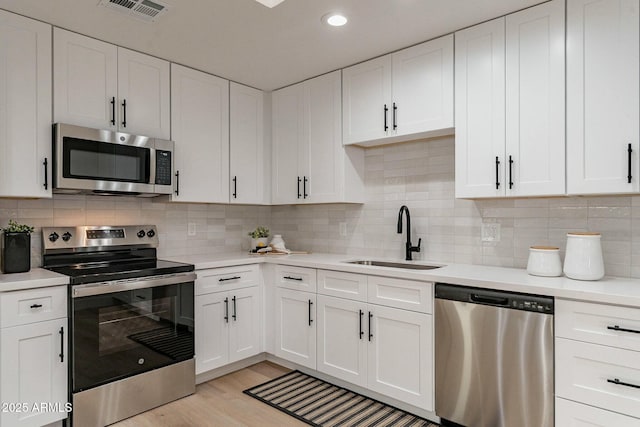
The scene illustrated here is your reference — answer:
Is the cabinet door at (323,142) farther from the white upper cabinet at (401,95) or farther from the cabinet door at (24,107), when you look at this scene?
the cabinet door at (24,107)

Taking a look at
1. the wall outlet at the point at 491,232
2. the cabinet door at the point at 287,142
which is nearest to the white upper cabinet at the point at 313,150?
the cabinet door at the point at 287,142

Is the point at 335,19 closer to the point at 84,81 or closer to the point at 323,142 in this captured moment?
the point at 323,142

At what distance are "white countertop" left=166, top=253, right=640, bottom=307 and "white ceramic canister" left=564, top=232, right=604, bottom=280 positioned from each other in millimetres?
37

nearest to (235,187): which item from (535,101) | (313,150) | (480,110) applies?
(313,150)

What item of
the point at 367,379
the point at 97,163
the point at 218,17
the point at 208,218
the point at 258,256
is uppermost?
the point at 218,17

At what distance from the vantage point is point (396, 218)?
10.5 ft

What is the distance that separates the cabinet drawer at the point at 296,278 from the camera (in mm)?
2977

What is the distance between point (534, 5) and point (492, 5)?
0.23 m

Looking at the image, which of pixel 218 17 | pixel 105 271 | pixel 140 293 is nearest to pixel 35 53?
pixel 218 17

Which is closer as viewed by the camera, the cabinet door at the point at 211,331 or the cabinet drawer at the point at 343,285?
the cabinet drawer at the point at 343,285

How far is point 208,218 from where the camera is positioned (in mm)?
3625

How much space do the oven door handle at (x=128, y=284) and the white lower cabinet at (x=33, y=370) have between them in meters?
0.11

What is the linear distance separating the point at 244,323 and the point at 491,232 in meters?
1.98

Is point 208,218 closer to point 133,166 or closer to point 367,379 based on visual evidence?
point 133,166
